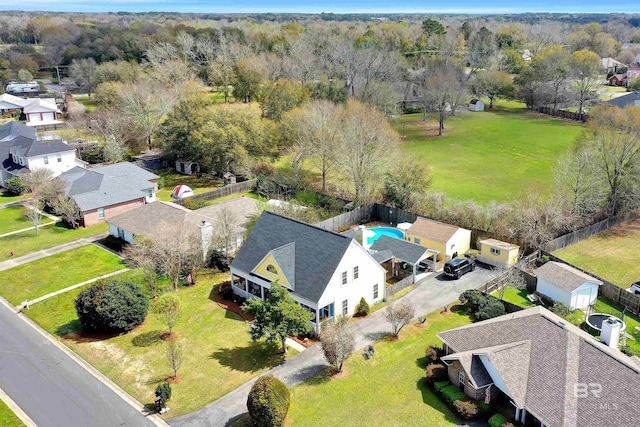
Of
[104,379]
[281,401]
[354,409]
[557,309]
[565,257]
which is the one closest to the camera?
[281,401]

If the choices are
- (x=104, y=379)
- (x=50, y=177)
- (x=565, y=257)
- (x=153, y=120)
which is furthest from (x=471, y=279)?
(x=153, y=120)

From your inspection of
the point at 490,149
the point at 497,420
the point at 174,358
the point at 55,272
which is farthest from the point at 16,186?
the point at 490,149

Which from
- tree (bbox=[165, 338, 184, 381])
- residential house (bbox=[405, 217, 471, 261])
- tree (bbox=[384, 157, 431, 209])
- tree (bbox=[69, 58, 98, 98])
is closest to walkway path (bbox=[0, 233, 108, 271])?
tree (bbox=[165, 338, 184, 381])

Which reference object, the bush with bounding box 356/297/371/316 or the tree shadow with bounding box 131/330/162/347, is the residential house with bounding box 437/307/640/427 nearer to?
the bush with bounding box 356/297/371/316

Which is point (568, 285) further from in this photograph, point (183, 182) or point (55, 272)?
point (183, 182)

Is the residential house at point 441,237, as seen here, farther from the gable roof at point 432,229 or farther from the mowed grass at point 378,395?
the mowed grass at point 378,395

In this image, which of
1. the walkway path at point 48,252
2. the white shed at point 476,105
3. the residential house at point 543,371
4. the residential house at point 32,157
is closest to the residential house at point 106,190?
the walkway path at point 48,252

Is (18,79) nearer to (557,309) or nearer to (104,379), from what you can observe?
(104,379)

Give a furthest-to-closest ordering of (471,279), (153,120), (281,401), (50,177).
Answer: (153,120) < (50,177) < (471,279) < (281,401)
